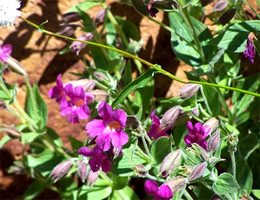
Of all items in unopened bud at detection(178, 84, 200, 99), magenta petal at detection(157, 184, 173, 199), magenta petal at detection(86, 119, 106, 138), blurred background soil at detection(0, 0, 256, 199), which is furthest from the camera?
blurred background soil at detection(0, 0, 256, 199)

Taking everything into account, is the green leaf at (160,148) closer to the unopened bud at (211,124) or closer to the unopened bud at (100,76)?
the unopened bud at (211,124)

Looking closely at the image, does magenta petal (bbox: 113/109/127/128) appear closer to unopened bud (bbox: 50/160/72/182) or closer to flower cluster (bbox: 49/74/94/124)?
flower cluster (bbox: 49/74/94/124)

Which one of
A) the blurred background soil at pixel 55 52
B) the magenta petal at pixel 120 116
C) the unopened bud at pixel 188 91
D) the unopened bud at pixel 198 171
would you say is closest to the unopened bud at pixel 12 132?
the blurred background soil at pixel 55 52

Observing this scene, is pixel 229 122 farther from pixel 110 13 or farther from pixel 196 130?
pixel 110 13

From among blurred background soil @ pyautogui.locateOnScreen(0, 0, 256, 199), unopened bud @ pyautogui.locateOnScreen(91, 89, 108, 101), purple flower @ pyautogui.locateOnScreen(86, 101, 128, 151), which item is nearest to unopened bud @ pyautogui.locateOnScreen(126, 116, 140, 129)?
purple flower @ pyautogui.locateOnScreen(86, 101, 128, 151)

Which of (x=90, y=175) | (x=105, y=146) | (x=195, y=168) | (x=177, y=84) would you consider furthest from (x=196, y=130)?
(x=177, y=84)

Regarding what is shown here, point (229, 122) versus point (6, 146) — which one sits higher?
point (229, 122)

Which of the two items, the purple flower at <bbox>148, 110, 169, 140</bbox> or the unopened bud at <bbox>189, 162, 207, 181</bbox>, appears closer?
the unopened bud at <bbox>189, 162, 207, 181</bbox>
